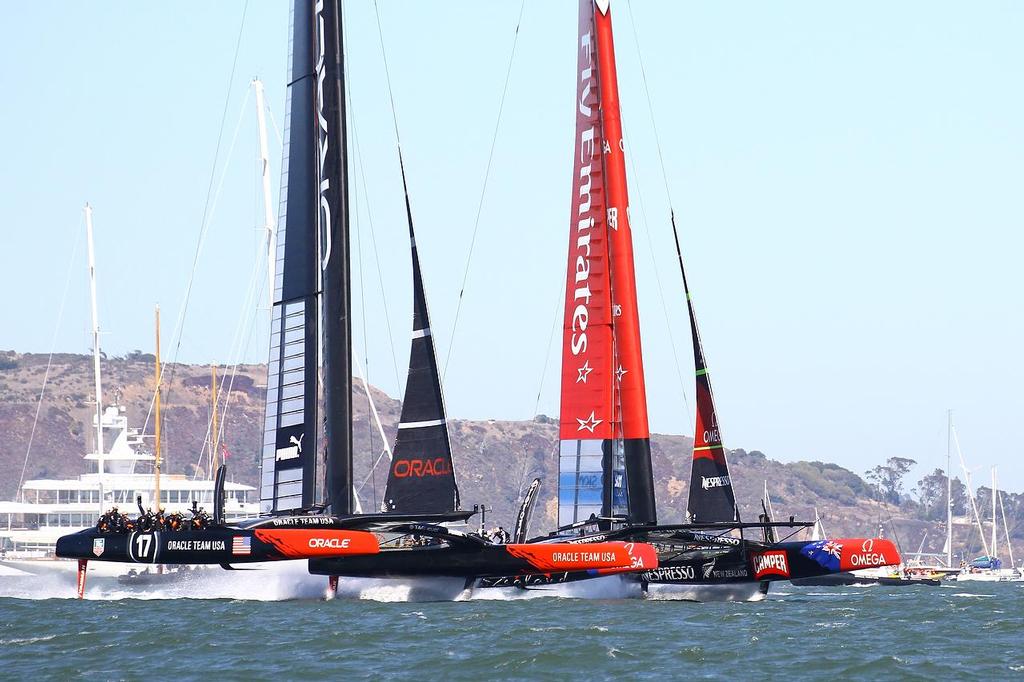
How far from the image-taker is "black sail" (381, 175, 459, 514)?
2891cm

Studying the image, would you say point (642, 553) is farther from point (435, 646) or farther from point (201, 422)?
point (201, 422)

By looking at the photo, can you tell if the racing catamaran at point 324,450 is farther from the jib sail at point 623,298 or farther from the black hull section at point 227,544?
the jib sail at point 623,298

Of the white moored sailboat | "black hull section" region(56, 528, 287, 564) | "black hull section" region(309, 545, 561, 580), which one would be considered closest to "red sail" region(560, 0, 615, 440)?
"black hull section" region(309, 545, 561, 580)

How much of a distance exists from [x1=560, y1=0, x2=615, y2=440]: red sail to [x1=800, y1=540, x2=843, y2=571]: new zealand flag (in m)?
4.24

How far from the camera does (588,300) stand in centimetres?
3125

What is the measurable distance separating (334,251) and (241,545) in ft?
20.3

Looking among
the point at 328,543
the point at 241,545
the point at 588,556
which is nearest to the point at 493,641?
the point at 588,556

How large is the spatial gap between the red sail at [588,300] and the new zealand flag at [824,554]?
4.24m

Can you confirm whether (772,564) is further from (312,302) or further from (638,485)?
(312,302)

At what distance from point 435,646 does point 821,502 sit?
177869mm

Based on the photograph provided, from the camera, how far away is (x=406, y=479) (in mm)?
29141

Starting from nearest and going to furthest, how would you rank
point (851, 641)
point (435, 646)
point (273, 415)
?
point (435, 646) → point (851, 641) → point (273, 415)

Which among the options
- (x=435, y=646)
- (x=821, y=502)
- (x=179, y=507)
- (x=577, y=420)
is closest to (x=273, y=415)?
(x=577, y=420)

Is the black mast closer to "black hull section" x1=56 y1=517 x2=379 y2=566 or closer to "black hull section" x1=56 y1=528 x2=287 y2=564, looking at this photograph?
"black hull section" x1=56 y1=517 x2=379 y2=566
